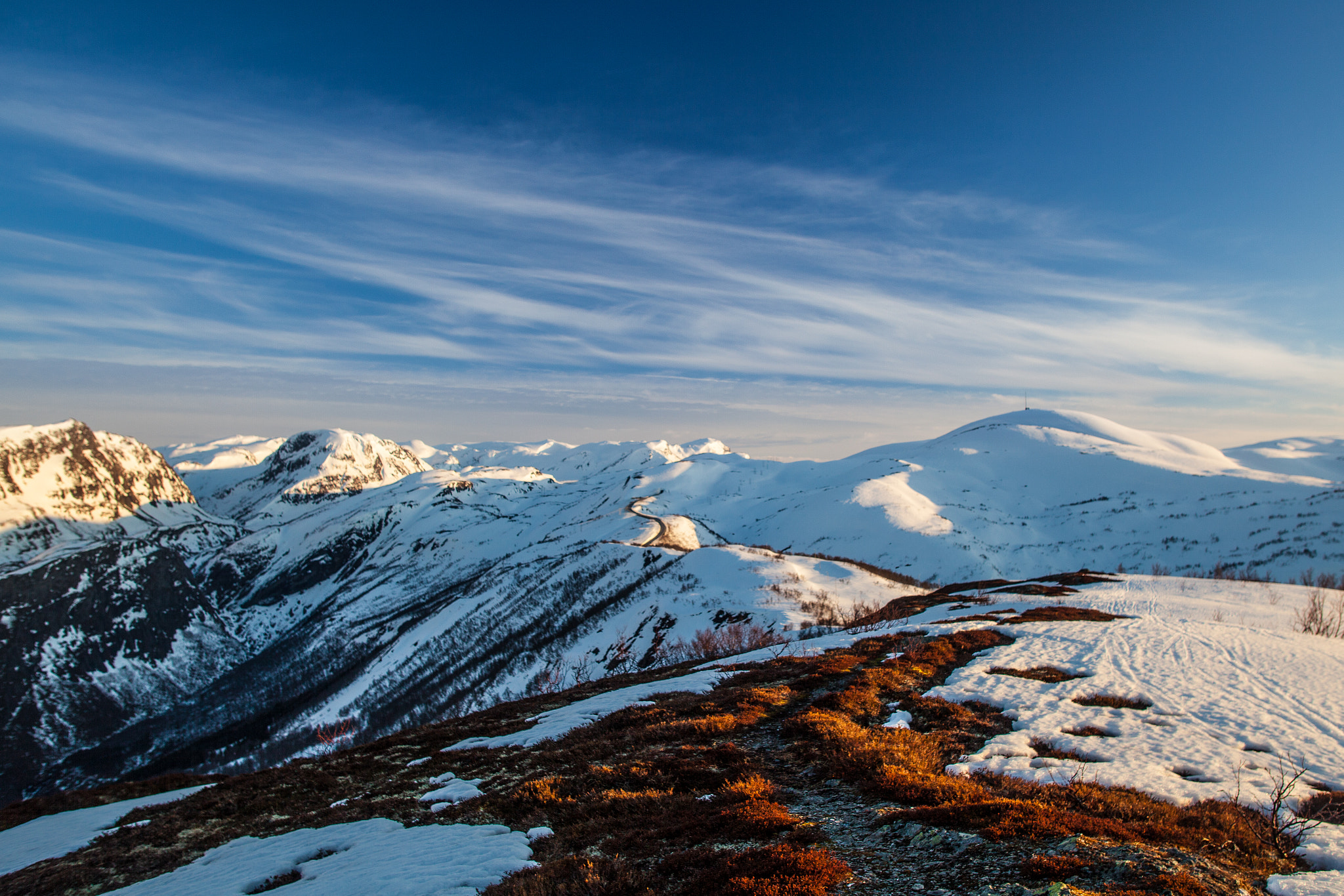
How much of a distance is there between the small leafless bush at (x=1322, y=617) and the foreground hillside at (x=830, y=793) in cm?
1082

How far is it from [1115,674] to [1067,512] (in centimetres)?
15515

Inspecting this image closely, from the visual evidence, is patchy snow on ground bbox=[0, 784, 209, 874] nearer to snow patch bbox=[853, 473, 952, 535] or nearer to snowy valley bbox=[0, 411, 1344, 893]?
snowy valley bbox=[0, 411, 1344, 893]

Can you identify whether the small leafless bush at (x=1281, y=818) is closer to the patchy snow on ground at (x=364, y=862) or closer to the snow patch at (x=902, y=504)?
the patchy snow on ground at (x=364, y=862)

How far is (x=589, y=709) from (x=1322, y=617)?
5430cm

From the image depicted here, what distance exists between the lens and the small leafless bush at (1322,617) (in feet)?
123

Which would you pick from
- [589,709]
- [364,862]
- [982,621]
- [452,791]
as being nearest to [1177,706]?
[982,621]

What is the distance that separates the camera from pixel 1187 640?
2916cm

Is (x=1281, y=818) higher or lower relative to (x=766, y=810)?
A: lower

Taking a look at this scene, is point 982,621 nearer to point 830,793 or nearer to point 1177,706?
point 1177,706

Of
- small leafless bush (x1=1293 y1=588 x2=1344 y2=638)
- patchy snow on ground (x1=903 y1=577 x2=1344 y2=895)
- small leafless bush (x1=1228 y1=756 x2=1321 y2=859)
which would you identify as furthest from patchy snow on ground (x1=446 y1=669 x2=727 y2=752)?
small leafless bush (x1=1293 y1=588 x2=1344 y2=638)

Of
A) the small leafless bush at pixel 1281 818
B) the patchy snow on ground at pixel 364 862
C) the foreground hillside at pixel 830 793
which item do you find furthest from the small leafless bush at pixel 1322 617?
the patchy snow on ground at pixel 364 862

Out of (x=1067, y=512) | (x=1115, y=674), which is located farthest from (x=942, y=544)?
(x=1115, y=674)

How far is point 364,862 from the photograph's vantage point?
37.7 feet

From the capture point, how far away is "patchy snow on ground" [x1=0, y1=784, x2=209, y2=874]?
17719 millimetres
